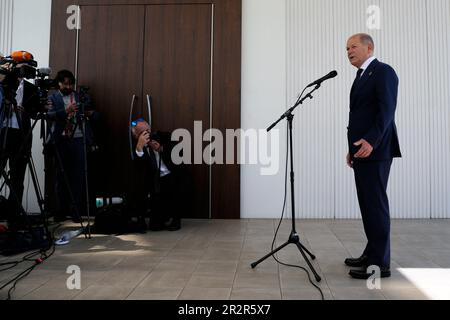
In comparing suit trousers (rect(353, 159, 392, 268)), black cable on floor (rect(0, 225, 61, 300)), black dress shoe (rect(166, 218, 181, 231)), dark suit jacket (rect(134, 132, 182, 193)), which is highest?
dark suit jacket (rect(134, 132, 182, 193))

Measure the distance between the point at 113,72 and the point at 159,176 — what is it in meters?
1.65

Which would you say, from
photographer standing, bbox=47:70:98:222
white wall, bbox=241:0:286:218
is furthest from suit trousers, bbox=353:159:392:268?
photographer standing, bbox=47:70:98:222

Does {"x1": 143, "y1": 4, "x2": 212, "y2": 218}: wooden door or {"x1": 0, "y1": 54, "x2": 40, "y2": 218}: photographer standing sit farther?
{"x1": 143, "y1": 4, "x2": 212, "y2": 218}: wooden door

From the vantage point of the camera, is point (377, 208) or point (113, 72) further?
point (113, 72)

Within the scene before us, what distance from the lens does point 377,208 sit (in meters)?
2.27

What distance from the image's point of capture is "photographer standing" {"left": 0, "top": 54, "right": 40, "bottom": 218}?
2945 millimetres

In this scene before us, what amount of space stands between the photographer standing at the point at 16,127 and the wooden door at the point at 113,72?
1.13 meters

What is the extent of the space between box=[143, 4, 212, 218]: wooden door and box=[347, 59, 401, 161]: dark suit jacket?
2.48 meters

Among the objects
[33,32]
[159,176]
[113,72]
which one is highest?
[33,32]

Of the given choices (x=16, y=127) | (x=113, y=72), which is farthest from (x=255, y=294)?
(x=113, y=72)

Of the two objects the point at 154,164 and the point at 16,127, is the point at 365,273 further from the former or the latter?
the point at 16,127

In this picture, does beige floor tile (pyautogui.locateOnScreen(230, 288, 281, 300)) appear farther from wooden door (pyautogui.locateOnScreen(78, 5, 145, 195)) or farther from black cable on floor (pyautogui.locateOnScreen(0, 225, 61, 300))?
wooden door (pyautogui.locateOnScreen(78, 5, 145, 195))

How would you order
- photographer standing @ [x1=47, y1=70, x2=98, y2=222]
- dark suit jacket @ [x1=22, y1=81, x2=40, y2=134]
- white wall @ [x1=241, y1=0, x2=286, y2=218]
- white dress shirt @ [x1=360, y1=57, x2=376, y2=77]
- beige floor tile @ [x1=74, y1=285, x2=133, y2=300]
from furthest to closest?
white wall @ [x1=241, y1=0, x2=286, y2=218] → photographer standing @ [x1=47, y1=70, x2=98, y2=222] → dark suit jacket @ [x1=22, y1=81, x2=40, y2=134] → white dress shirt @ [x1=360, y1=57, x2=376, y2=77] → beige floor tile @ [x1=74, y1=285, x2=133, y2=300]

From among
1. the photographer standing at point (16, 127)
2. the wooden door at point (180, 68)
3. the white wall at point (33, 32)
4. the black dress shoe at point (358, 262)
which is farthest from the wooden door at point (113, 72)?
the black dress shoe at point (358, 262)
